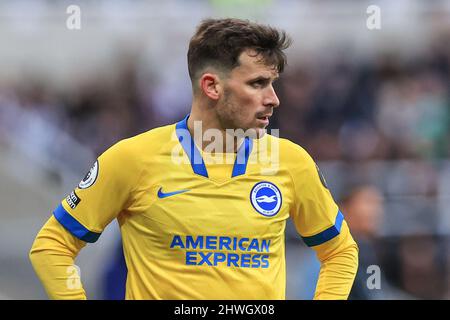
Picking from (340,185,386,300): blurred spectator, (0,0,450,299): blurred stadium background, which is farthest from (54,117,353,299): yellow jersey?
(0,0,450,299): blurred stadium background

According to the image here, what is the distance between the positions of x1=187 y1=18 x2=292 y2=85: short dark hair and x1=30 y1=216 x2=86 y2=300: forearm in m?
1.04

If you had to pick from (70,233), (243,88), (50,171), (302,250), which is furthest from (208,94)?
(50,171)

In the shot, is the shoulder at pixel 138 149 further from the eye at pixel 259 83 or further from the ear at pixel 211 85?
the eye at pixel 259 83

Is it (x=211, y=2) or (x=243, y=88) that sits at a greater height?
(x=211, y=2)

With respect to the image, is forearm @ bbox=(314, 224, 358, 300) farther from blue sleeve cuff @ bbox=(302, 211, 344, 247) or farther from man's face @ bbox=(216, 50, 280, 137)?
man's face @ bbox=(216, 50, 280, 137)

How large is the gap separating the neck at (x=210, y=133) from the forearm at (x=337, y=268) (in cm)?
65

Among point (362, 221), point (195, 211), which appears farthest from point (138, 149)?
point (362, 221)

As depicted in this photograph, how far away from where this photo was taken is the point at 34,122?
9.48m

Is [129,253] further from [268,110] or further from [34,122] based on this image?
[34,122]

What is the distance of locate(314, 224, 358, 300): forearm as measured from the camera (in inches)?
166

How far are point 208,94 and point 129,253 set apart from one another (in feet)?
2.68

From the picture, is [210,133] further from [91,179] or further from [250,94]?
[91,179]

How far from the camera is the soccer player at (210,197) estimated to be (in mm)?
3975

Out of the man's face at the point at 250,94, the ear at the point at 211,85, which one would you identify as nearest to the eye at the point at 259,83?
the man's face at the point at 250,94
